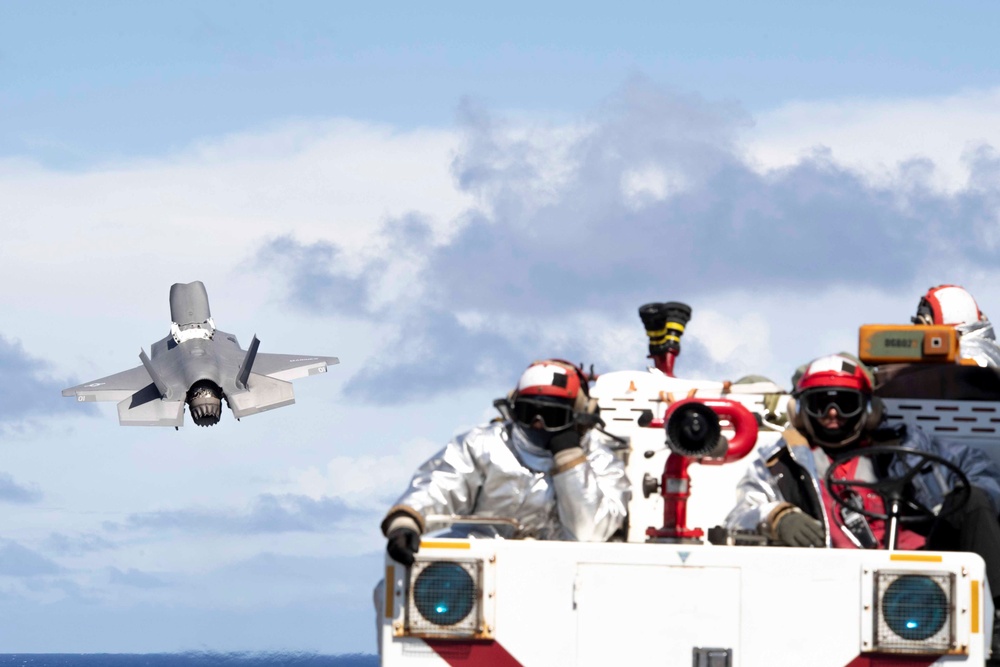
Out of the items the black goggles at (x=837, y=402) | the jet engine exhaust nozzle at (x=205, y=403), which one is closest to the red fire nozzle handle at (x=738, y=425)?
the black goggles at (x=837, y=402)

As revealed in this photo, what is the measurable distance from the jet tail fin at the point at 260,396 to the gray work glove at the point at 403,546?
3484 centimetres

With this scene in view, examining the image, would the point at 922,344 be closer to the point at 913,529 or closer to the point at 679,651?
the point at 913,529

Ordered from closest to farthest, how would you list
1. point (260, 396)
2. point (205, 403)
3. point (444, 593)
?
point (444, 593), point (205, 403), point (260, 396)

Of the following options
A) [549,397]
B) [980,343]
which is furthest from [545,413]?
[980,343]

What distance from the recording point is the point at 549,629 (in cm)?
726

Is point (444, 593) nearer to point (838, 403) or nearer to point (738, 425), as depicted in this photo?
point (738, 425)

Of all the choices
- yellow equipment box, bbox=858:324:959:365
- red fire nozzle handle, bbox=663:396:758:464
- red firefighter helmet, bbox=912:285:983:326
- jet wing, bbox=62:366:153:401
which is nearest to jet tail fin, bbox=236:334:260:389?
jet wing, bbox=62:366:153:401

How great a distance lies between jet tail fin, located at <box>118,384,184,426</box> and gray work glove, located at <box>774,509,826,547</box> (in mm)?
36344

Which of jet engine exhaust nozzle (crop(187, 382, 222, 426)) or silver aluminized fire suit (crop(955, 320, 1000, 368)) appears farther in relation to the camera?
jet engine exhaust nozzle (crop(187, 382, 222, 426))

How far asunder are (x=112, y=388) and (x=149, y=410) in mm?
2274

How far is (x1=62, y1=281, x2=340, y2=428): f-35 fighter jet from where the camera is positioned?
138 feet

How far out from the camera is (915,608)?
7.18 meters

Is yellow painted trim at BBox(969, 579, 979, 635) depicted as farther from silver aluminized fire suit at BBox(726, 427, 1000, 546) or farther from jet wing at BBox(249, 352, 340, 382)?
jet wing at BBox(249, 352, 340, 382)

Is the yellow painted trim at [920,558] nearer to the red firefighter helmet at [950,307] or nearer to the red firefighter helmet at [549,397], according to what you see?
the red firefighter helmet at [549,397]
